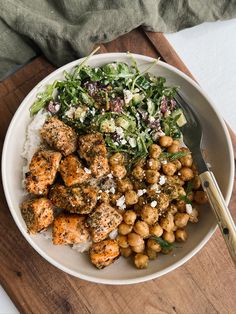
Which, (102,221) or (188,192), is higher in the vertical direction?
(102,221)

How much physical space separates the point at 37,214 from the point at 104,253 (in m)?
0.42

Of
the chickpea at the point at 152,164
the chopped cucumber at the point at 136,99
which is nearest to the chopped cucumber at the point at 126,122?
the chopped cucumber at the point at 136,99

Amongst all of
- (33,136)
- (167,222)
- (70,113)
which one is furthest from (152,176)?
(33,136)

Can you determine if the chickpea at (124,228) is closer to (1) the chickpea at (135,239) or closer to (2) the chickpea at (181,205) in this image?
(1) the chickpea at (135,239)

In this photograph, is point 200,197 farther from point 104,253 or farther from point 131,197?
point 104,253

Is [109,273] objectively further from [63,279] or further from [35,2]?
[35,2]

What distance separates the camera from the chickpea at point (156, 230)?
281 cm

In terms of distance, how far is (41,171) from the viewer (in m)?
2.67

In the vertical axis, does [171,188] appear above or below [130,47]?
below

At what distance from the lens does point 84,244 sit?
2.84 m

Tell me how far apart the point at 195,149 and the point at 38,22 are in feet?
3.86

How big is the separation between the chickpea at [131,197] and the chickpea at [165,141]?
0.33 metres

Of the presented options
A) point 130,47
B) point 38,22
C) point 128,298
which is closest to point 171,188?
point 128,298

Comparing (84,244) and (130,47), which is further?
(130,47)
